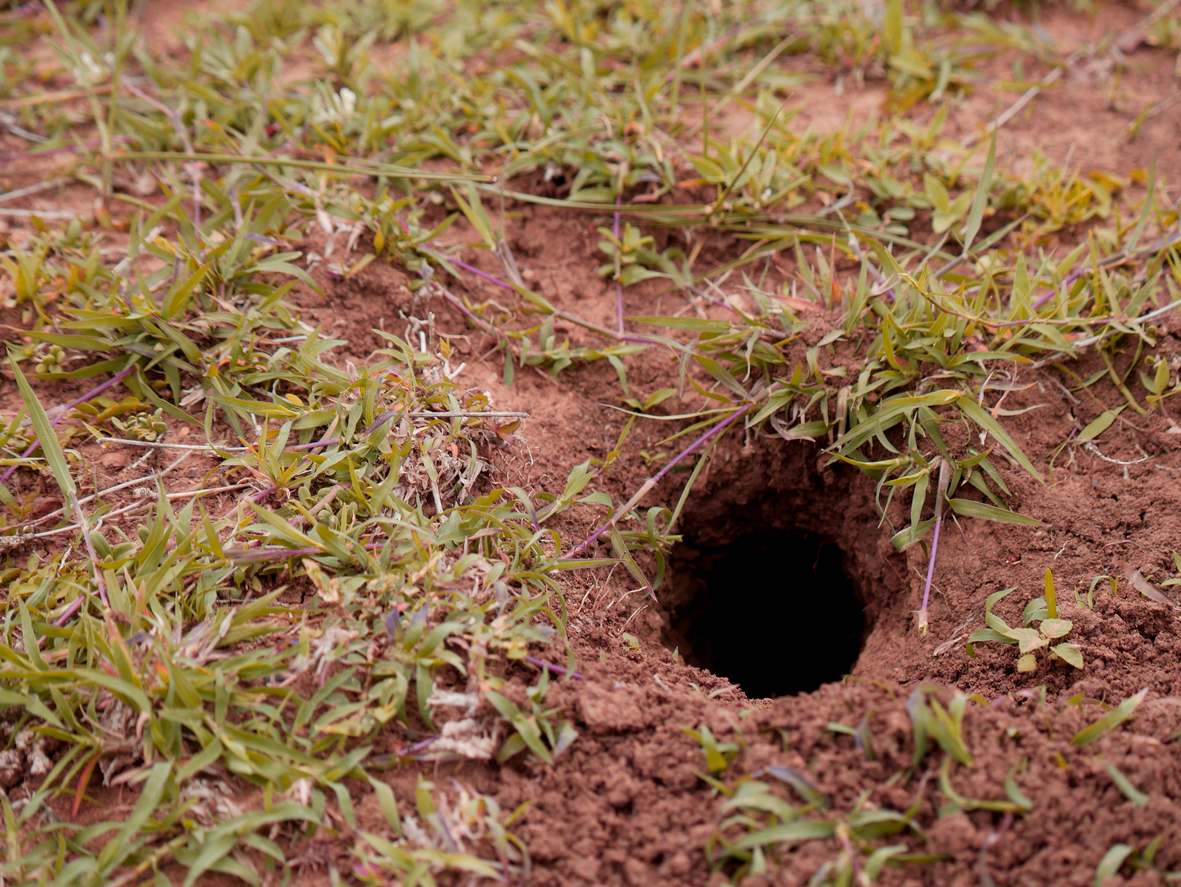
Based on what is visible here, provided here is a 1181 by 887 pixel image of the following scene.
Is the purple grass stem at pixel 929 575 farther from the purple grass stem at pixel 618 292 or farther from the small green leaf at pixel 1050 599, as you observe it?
the purple grass stem at pixel 618 292

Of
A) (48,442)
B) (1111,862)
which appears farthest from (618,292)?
(1111,862)

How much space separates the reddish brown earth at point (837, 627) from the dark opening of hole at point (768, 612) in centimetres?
1

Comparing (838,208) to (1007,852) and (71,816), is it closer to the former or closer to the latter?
(1007,852)

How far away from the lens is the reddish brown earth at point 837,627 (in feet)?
4.59

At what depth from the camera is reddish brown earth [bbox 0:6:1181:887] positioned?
55.1 inches

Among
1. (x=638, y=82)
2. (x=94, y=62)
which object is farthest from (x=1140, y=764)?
(x=94, y=62)

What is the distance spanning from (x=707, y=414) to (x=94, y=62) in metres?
2.65

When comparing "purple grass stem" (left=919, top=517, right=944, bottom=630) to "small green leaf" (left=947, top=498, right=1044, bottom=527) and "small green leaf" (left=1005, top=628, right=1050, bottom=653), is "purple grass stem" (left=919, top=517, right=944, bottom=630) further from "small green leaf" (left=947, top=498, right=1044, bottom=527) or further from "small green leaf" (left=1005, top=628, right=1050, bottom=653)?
"small green leaf" (left=1005, top=628, right=1050, bottom=653)

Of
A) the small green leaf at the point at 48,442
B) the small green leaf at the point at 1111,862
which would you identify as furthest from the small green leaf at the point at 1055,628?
the small green leaf at the point at 48,442

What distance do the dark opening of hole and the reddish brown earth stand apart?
0.03 ft

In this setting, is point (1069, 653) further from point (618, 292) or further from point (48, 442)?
point (48, 442)

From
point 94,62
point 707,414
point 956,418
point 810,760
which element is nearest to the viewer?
point 810,760

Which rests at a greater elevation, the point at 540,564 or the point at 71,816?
the point at 540,564

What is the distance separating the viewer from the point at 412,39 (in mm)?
3076
